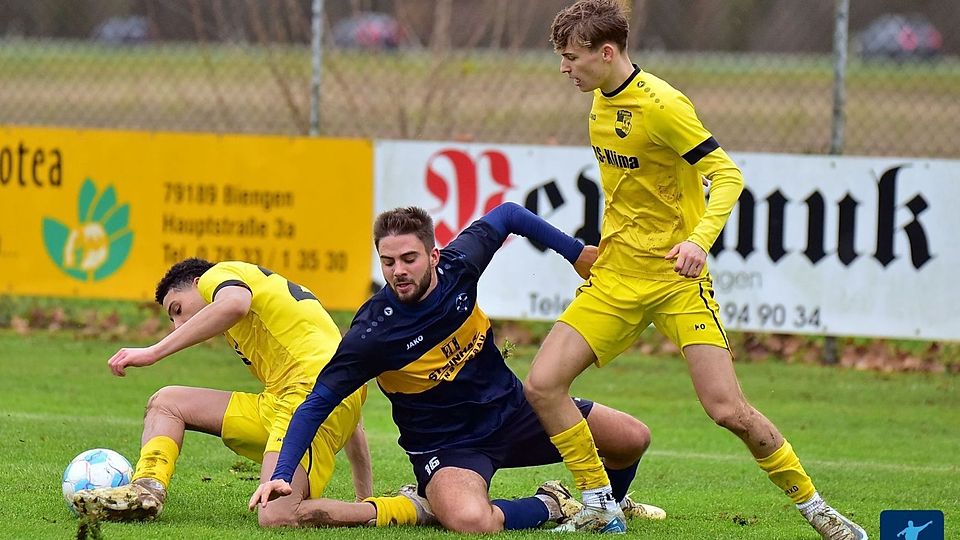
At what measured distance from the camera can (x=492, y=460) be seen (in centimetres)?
620

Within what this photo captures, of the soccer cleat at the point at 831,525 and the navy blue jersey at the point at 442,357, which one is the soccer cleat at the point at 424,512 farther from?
the soccer cleat at the point at 831,525

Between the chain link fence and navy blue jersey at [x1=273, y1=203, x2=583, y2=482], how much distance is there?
4.94m

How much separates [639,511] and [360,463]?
1232 mm

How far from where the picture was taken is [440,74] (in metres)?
12.2

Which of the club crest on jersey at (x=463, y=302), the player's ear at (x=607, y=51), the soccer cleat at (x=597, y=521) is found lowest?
the soccer cleat at (x=597, y=521)

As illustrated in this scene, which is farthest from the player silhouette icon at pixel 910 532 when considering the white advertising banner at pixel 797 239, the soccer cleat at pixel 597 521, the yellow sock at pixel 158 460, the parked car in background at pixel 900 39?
the parked car in background at pixel 900 39

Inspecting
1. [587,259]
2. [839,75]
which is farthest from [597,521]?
[839,75]

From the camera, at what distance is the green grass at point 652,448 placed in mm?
6129

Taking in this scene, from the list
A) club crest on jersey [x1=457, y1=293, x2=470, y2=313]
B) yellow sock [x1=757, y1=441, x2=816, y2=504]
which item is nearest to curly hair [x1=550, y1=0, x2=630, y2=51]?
club crest on jersey [x1=457, y1=293, x2=470, y2=313]

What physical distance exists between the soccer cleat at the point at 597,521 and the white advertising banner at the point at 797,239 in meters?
4.60

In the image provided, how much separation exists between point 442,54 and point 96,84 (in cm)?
434

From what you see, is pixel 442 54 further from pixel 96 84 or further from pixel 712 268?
pixel 96 84

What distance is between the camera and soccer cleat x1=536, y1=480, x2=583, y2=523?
6.14 metres

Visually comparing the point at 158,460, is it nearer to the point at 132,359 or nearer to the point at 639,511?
the point at 132,359
